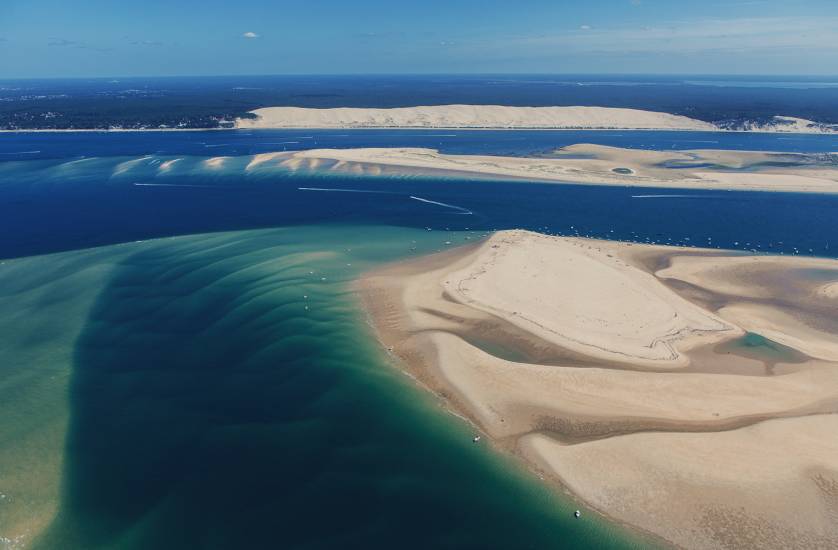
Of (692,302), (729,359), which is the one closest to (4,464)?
(729,359)

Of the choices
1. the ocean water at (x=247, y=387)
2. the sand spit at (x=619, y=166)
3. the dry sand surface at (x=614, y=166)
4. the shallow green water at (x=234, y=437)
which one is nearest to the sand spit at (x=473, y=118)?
the sand spit at (x=619, y=166)

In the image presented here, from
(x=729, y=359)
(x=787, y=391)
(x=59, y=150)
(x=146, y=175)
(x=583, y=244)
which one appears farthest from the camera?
(x=59, y=150)

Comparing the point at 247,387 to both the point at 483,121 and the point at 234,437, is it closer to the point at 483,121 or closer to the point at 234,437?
the point at 234,437

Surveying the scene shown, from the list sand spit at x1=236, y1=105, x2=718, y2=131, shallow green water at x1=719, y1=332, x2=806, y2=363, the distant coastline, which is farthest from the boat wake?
sand spit at x1=236, y1=105, x2=718, y2=131

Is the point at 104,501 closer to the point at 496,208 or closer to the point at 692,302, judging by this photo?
the point at 692,302

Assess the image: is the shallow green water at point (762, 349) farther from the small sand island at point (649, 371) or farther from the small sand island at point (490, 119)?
the small sand island at point (490, 119)
